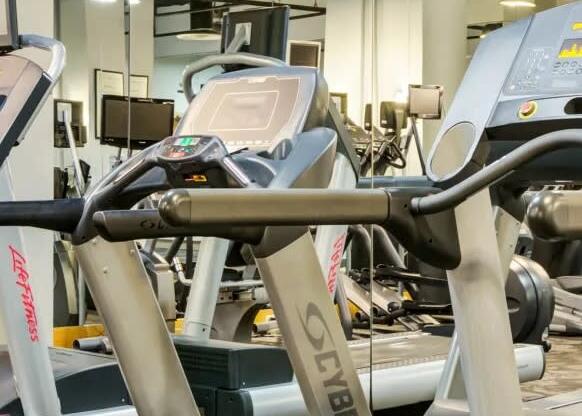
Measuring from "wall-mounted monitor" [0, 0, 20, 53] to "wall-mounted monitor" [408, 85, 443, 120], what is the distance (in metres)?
2.26

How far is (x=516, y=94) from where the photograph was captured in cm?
219

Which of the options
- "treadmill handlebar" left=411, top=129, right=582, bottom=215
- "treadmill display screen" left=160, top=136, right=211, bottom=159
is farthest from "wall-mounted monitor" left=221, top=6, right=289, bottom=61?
"treadmill handlebar" left=411, top=129, right=582, bottom=215

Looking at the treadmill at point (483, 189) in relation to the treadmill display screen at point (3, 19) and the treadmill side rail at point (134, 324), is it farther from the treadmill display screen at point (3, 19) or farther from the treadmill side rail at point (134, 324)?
the treadmill display screen at point (3, 19)

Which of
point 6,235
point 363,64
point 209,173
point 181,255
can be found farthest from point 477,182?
point 181,255

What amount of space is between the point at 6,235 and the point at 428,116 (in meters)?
2.19

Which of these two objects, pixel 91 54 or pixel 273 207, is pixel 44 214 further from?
pixel 91 54

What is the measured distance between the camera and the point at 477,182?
1.63m

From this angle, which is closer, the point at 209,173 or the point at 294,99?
the point at 209,173

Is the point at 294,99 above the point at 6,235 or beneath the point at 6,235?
above

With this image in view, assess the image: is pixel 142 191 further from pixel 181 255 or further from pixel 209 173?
pixel 181 255

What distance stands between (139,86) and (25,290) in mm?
2509

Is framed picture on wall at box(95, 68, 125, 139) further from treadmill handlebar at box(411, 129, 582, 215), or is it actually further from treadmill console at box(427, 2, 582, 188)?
treadmill handlebar at box(411, 129, 582, 215)

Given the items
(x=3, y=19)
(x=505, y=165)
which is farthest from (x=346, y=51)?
(x=505, y=165)

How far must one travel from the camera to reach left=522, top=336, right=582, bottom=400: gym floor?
5.20 meters
